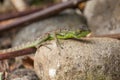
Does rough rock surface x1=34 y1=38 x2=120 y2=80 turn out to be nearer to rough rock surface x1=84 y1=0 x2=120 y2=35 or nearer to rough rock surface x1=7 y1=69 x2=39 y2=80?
rough rock surface x1=7 y1=69 x2=39 y2=80

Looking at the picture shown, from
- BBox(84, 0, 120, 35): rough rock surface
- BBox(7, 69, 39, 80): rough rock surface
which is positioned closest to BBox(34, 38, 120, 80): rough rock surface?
BBox(7, 69, 39, 80): rough rock surface

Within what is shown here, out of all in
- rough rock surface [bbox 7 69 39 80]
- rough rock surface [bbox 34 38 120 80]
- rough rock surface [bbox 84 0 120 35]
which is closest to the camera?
rough rock surface [bbox 34 38 120 80]

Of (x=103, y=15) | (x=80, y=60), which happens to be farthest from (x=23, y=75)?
(x=103, y=15)

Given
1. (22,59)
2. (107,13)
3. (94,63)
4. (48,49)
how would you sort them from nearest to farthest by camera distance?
(94,63)
(48,49)
(22,59)
(107,13)

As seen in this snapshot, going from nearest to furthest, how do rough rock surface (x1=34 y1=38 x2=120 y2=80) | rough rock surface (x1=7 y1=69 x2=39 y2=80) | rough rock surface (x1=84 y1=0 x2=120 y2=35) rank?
1. rough rock surface (x1=34 y1=38 x2=120 y2=80)
2. rough rock surface (x1=7 y1=69 x2=39 y2=80)
3. rough rock surface (x1=84 y1=0 x2=120 y2=35)

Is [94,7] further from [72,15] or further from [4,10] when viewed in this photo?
[4,10]

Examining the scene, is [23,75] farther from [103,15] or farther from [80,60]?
[103,15]

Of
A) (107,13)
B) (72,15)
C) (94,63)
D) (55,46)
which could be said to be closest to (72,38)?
(55,46)
